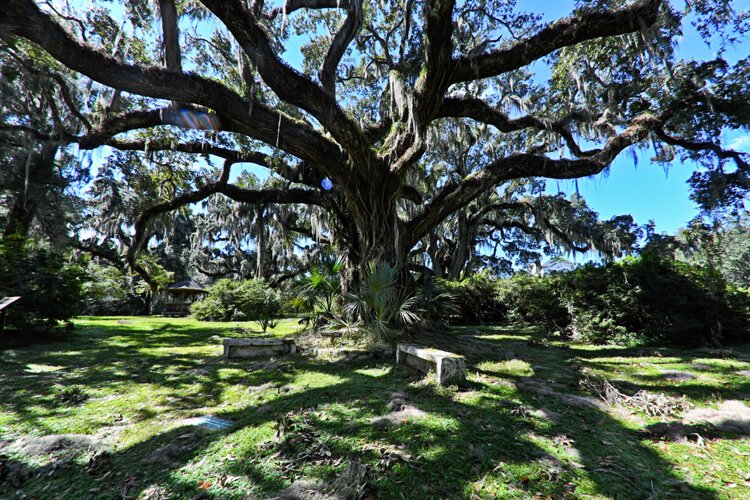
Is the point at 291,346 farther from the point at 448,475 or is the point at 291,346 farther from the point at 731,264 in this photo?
the point at 731,264

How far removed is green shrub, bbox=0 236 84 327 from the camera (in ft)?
21.9

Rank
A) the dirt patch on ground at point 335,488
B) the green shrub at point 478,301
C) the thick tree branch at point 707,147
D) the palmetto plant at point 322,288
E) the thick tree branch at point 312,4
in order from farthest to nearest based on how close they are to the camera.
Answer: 1. the green shrub at point 478,301
2. the thick tree branch at point 707,147
3. the palmetto plant at point 322,288
4. the thick tree branch at point 312,4
5. the dirt patch on ground at point 335,488

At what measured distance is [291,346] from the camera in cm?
607

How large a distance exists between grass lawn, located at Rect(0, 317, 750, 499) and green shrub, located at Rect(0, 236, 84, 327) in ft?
9.61

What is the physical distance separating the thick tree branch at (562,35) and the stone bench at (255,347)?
6.39 metres

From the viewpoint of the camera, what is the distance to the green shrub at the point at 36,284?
6.68m

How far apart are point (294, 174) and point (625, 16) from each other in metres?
7.70

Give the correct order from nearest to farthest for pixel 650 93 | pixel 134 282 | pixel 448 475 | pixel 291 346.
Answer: pixel 448 475
pixel 291 346
pixel 650 93
pixel 134 282

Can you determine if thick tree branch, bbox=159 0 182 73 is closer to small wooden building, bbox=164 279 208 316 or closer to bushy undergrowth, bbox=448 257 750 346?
bushy undergrowth, bbox=448 257 750 346

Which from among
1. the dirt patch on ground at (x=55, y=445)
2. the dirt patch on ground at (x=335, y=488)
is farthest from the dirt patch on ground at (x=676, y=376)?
the dirt patch on ground at (x=55, y=445)

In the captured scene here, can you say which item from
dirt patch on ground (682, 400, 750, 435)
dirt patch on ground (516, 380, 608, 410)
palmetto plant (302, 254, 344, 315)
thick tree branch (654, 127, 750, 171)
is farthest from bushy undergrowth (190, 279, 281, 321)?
thick tree branch (654, 127, 750, 171)

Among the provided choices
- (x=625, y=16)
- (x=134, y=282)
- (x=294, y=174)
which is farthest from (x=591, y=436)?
(x=134, y=282)

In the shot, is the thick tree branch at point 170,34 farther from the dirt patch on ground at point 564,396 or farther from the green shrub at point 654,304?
the green shrub at point 654,304

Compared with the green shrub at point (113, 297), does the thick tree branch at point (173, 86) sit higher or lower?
higher
